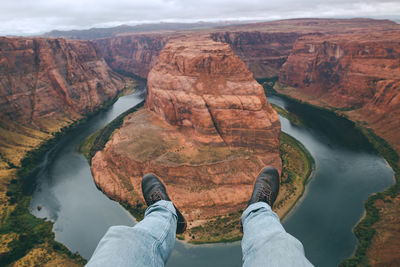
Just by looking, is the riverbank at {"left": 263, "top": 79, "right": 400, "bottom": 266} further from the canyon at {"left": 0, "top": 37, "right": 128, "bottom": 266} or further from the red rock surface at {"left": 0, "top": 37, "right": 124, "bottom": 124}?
the red rock surface at {"left": 0, "top": 37, "right": 124, "bottom": 124}

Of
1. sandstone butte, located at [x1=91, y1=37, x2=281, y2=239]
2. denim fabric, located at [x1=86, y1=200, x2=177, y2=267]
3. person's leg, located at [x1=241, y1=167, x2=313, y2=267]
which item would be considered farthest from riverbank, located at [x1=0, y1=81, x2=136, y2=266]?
person's leg, located at [x1=241, y1=167, x2=313, y2=267]

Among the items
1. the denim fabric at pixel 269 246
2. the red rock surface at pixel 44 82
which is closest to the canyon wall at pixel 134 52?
the red rock surface at pixel 44 82

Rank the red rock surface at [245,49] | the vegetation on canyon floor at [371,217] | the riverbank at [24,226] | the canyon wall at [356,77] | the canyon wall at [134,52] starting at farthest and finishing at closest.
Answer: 1. the canyon wall at [134,52]
2. the red rock surface at [245,49]
3. the canyon wall at [356,77]
4. the riverbank at [24,226]
5. the vegetation on canyon floor at [371,217]

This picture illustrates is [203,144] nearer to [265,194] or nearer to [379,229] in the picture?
[379,229]

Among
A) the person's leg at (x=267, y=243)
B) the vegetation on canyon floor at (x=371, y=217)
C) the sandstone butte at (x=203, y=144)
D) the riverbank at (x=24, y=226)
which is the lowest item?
the vegetation on canyon floor at (x=371, y=217)

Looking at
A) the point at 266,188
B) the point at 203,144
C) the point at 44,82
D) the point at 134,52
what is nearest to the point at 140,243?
the point at 266,188

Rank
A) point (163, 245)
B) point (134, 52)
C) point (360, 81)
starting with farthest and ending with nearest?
1. point (134, 52)
2. point (360, 81)
3. point (163, 245)

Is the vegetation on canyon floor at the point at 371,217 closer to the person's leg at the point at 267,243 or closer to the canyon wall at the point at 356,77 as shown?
the canyon wall at the point at 356,77
